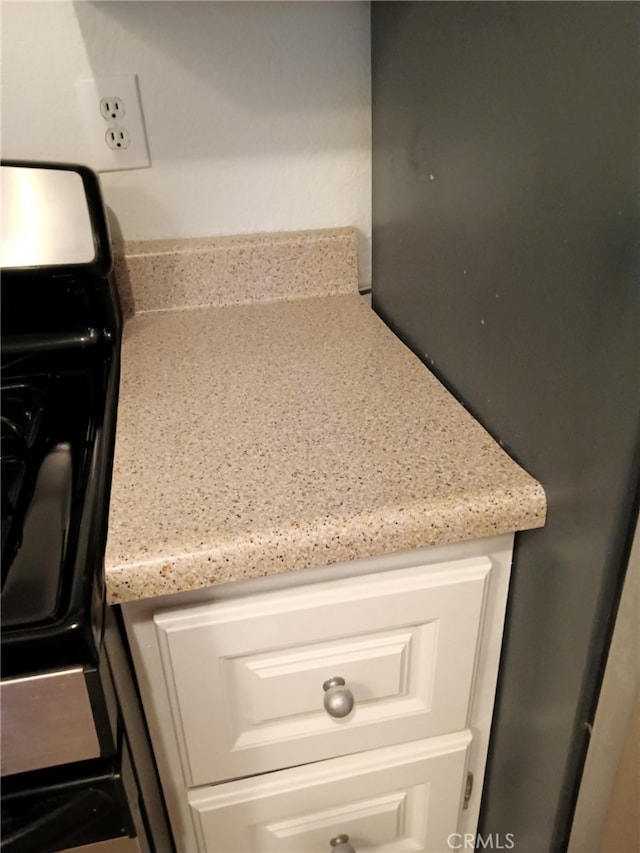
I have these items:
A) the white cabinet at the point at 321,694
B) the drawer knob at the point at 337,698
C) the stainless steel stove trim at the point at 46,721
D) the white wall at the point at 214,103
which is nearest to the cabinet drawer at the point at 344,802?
the white cabinet at the point at 321,694

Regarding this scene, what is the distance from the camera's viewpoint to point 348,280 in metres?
1.00

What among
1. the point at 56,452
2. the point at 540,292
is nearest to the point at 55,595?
the point at 56,452

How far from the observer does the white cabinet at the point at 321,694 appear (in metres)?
0.56

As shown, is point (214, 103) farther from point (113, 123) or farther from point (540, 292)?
point (540, 292)

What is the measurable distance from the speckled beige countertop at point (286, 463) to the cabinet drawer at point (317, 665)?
0.06 metres

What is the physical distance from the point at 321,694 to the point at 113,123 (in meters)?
0.75

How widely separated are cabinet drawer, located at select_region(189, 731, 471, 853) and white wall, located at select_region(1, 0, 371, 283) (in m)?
0.73

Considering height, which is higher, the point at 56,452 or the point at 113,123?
the point at 113,123

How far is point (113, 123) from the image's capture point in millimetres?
857

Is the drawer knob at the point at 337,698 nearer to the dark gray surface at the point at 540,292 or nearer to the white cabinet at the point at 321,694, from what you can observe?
the white cabinet at the point at 321,694

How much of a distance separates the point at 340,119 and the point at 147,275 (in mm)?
355

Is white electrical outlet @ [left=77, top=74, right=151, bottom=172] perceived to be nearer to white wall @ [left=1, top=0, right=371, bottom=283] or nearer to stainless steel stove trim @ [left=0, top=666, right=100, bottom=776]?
white wall @ [left=1, top=0, right=371, bottom=283]

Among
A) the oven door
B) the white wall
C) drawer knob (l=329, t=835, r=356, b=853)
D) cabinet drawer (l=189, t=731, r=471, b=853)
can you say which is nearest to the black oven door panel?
the oven door

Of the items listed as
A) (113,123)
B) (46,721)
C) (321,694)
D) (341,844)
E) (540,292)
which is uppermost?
(113,123)
